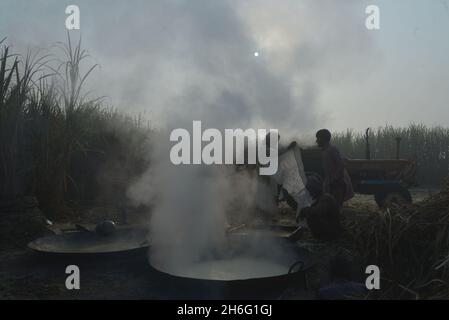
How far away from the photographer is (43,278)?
462 centimetres

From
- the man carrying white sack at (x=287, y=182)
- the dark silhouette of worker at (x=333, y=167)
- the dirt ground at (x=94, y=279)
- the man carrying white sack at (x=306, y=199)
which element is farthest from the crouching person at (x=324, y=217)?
the dark silhouette of worker at (x=333, y=167)

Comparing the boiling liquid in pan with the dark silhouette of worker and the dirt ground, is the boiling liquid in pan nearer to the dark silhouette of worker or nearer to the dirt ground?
the dirt ground

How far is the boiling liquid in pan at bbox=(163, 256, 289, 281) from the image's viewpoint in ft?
14.2

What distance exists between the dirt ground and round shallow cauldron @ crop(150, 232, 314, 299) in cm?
6

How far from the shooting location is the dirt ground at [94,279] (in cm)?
401

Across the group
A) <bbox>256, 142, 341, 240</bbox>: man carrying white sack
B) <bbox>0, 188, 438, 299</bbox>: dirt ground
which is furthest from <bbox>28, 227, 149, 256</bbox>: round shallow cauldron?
<bbox>256, 142, 341, 240</bbox>: man carrying white sack

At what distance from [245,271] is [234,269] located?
0.15 meters

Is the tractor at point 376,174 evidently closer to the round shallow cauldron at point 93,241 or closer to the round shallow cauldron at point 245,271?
the round shallow cauldron at point 245,271

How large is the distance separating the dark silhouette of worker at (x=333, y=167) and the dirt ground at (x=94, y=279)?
1.75m

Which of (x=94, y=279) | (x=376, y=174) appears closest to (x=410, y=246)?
(x=94, y=279)

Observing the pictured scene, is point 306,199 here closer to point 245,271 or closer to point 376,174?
point 245,271

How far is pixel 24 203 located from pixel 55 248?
158cm
